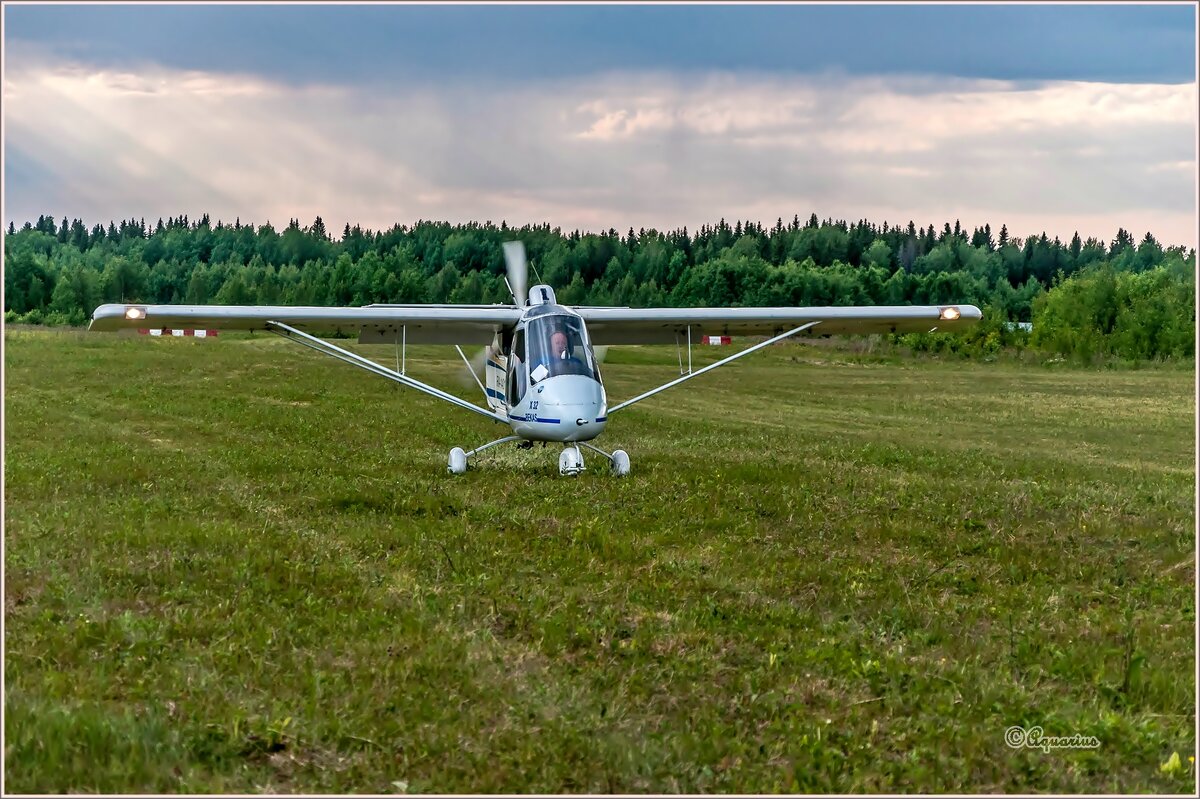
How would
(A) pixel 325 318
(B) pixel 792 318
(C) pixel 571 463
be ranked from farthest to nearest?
(B) pixel 792 318
(A) pixel 325 318
(C) pixel 571 463

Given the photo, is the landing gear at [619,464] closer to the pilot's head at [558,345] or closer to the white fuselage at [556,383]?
the white fuselage at [556,383]

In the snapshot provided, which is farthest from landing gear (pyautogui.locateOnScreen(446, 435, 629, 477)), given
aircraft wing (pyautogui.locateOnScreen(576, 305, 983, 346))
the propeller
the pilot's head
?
the propeller

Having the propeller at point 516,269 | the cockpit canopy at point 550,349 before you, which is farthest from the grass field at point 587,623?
the propeller at point 516,269

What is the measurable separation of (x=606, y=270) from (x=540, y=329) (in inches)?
3410

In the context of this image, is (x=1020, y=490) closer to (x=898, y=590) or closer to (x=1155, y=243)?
(x=898, y=590)

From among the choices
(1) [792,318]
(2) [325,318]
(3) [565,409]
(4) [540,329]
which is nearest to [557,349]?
(4) [540,329]

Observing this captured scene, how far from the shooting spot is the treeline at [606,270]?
7638 cm

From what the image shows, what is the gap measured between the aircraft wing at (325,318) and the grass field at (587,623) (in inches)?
72.9

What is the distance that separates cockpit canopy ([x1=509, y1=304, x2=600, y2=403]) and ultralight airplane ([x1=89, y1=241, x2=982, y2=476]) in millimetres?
15

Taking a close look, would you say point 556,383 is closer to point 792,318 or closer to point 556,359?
point 556,359

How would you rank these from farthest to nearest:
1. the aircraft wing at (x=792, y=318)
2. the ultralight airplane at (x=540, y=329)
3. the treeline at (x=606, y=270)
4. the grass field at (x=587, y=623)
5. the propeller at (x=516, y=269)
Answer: the treeline at (x=606, y=270) → the propeller at (x=516, y=269) → the aircraft wing at (x=792, y=318) → the ultralight airplane at (x=540, y=329) → the grass field at (x=587, y=623)

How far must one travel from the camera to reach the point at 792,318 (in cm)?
1583

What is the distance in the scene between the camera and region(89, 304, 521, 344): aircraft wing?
13.5m

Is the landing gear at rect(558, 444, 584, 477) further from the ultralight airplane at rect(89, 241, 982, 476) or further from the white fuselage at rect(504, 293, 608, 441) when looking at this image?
the white fuselage at rect(504, 293, 608, 441)
